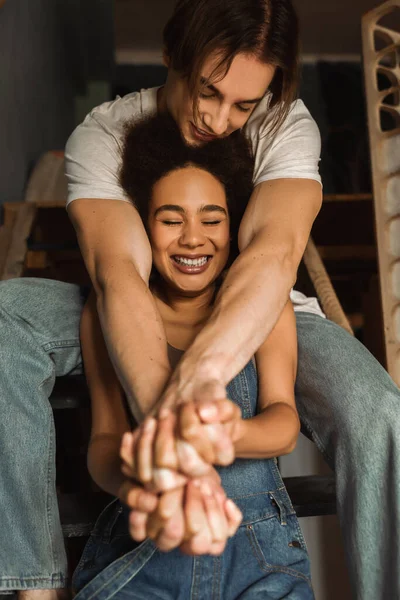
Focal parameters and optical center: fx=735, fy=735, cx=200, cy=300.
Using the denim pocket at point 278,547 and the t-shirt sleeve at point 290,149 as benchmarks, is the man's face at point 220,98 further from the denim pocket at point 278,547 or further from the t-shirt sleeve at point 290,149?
the denim pocket at point 278,547

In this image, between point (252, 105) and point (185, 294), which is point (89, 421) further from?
point (252, 105)

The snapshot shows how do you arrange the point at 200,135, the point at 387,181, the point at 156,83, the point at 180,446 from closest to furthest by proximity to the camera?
the point at 180,446 → the point at 200,135 → the point at 387,181 → the point at 156,83

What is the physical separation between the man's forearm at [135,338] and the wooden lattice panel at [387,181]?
0.94 metres

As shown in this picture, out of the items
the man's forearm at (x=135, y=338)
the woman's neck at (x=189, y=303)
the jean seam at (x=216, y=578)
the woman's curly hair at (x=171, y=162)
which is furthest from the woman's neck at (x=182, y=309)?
the jean seam at (x=216, y=578)

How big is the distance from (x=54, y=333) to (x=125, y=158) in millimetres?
415

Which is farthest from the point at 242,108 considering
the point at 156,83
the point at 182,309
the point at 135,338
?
the point at 156,83

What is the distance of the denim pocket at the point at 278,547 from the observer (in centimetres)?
127

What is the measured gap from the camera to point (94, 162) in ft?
5.10

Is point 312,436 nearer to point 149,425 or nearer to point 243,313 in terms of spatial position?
point 243,313

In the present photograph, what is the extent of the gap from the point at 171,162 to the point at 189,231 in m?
0.18

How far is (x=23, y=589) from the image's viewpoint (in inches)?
51.8

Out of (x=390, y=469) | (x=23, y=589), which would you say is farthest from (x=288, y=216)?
(x=23, y=589)

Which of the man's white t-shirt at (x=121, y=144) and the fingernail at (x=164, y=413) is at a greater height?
the man's white t-shirt at (x=121, y=144)

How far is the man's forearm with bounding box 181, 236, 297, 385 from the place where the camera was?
1.12m
